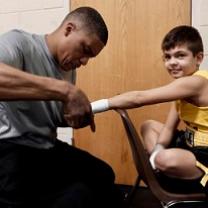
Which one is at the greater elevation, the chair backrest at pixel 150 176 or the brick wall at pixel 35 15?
the brick wall at pixel 35 15

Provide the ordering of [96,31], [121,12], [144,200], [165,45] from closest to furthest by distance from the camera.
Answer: [96,31], [165,45], [144,200], [121,12]

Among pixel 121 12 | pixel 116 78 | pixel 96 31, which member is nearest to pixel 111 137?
pixel 116 78

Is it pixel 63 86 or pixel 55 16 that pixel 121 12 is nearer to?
pixel 55 16

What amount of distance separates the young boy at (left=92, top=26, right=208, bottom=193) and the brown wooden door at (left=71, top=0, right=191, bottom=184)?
2.02ft

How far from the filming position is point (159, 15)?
90.0 inches

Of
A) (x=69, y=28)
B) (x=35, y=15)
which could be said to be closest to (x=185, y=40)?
(x=69, y=28)

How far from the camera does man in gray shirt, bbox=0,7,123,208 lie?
116cm

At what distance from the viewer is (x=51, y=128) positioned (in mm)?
1420

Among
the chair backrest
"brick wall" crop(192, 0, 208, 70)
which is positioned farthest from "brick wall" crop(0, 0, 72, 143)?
the chair backrest

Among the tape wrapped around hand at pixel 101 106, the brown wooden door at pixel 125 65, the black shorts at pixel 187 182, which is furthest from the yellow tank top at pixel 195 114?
the brown wooden door at pixel 125 65

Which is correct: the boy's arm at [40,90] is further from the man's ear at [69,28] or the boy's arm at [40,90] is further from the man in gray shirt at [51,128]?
the man's ear at [69,28]

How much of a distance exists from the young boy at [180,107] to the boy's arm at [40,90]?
1.05 feet

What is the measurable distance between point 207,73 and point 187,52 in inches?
5.5

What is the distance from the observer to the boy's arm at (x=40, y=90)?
101cm
